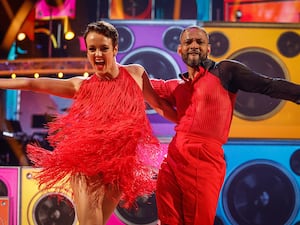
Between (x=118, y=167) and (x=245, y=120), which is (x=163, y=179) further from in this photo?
(x=245, y=120)

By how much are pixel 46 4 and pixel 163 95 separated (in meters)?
1.27

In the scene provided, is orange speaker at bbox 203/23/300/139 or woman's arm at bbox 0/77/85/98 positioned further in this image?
orange speaker at bbox 203/23/300/139

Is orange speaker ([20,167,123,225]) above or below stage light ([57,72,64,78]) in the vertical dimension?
below

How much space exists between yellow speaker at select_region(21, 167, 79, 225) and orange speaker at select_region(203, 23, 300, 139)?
0.95m

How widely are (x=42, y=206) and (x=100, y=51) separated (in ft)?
3.92

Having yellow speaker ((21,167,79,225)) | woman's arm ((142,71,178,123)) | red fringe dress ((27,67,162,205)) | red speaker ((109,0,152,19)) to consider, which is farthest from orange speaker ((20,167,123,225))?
red speaker ((109,0,152,19))

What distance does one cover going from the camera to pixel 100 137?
6.13ft

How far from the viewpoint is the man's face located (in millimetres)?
1951

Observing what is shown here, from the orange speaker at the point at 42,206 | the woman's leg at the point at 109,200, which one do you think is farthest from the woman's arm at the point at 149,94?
the orange speaker at the point at 42,206

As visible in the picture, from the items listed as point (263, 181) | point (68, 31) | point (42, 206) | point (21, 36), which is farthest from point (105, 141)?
point (21, 36)

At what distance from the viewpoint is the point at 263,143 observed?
272 cm

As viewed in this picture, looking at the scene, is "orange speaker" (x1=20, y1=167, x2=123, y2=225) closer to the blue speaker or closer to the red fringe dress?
the blue speaker

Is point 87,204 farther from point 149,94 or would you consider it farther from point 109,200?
point 149,94

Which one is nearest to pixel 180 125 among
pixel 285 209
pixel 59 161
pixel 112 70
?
pixel 112 70
